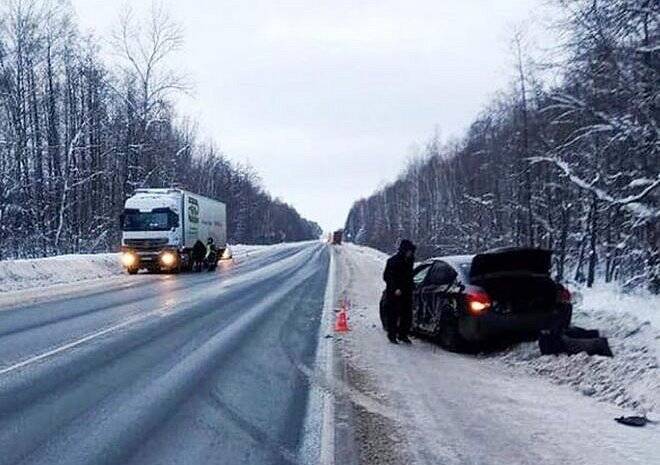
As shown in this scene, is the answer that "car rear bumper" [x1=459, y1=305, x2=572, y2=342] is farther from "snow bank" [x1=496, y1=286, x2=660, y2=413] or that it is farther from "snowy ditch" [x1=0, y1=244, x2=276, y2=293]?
"snowy ditch" [x1=0, y1=244, x2=276, y2=293]

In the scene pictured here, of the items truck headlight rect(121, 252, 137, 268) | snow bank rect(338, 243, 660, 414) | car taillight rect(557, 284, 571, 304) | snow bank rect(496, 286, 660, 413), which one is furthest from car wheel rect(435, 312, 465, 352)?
truck headlight rect(121, 252, 137, 268)

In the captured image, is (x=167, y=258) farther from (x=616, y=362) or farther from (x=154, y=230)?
(x=616, y=362)

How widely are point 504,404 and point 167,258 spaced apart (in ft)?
84.5

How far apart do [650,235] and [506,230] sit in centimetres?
2868

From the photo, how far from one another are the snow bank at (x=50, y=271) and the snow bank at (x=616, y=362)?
18562 millimetres

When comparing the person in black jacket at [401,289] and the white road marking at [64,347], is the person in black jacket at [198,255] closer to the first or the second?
the white road marking at [64,347]

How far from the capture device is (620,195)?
1916 cm

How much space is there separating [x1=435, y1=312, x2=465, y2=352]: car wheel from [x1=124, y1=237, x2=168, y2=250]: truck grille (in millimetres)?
22152

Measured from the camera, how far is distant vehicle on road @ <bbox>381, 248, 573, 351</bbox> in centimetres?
945

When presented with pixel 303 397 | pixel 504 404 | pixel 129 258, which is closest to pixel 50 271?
pixel 129 258

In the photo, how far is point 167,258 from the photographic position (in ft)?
101

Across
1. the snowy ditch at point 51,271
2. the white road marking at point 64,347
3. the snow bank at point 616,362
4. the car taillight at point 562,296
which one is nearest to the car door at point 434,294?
the snow bank at point 616,362

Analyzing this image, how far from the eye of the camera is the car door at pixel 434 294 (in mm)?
10398

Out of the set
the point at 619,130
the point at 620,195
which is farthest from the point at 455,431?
the point at 620,195
